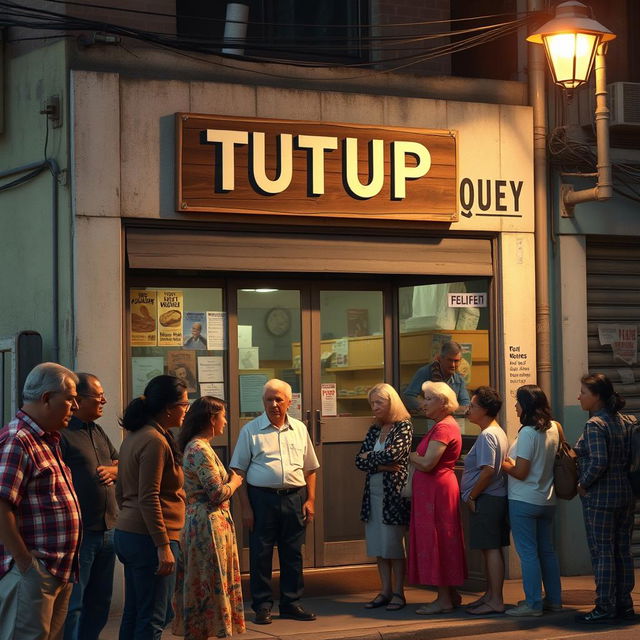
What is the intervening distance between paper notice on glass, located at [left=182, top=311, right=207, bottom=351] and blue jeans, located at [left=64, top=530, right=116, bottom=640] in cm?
324

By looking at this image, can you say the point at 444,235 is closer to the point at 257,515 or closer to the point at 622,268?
the point at 622,268

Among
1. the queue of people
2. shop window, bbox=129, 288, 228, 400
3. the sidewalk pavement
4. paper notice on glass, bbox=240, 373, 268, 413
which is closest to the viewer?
the queue of people

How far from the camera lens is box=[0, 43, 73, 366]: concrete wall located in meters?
10.1

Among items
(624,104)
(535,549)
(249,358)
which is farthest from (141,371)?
(624,104)

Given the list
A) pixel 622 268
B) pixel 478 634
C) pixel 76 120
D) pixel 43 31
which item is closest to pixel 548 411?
pixel 478 634

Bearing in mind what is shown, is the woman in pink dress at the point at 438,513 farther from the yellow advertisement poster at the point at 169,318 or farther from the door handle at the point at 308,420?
the yellow advertisement poster at the point at 169,318

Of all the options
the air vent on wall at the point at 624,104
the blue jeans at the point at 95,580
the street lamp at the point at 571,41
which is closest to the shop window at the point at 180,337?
the blue jeans at the point at 95,580

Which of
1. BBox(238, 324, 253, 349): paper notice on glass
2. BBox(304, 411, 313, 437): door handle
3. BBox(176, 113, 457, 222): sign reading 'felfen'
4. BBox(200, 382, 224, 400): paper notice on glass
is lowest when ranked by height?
BBox(304, 411, 313, 437): door handle

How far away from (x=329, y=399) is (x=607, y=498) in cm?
289

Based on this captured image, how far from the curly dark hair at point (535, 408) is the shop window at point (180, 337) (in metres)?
2.78

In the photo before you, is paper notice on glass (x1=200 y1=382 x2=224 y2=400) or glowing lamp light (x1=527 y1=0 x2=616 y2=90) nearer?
glowing lamp light (x1=527 y1=0 x2=616 y2=90)

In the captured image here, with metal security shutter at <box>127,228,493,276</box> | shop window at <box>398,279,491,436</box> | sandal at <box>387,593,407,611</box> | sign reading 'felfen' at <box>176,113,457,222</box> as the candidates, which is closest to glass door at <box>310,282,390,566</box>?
shop window at <box>398,279,491,436</box>

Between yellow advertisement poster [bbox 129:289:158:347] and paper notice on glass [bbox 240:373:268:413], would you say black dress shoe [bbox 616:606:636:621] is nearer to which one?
paper notice on glass [bbox 240:373:268:413]

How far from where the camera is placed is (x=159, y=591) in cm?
705
